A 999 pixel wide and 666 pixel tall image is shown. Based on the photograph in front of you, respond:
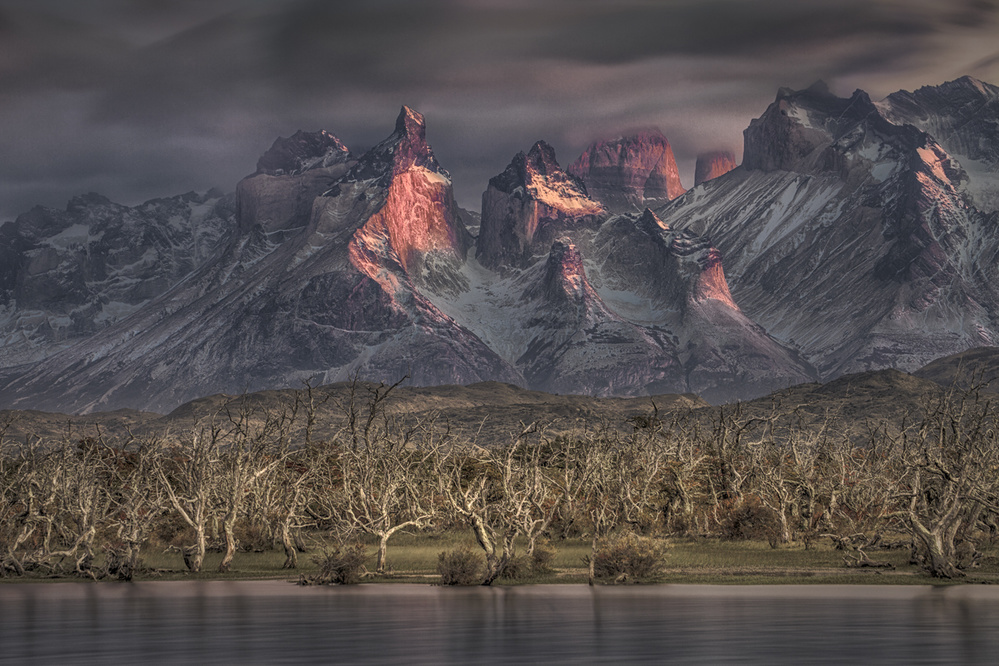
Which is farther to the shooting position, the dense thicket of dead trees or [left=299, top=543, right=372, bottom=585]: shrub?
the dense thicket of dead trees

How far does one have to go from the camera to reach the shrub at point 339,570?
55188mm

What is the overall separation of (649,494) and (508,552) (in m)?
35.2

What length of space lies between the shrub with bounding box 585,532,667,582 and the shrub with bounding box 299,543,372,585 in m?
10.5

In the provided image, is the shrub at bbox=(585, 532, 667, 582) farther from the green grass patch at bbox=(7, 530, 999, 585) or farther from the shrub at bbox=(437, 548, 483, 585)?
the shrub at bbox=(437, 548, 483, 585)

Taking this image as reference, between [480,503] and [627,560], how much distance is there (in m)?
9.46

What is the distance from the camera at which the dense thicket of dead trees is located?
5556 cm

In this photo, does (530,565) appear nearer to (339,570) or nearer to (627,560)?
(627,560)

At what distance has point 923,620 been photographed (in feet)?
131

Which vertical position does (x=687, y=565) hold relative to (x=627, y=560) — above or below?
below

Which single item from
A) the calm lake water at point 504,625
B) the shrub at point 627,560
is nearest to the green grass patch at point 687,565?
the shrub at point 627,560

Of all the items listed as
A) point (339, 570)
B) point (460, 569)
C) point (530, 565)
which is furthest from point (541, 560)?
point (339, 570)

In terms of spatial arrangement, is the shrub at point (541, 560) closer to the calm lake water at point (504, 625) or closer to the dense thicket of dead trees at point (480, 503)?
the dense thicket of dead trees at point (480, 503)

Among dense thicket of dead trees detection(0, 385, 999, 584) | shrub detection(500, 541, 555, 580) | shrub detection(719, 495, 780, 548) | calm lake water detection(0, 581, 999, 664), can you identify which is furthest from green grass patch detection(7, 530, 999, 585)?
calm lake water detection(0, 581, 999, 664)

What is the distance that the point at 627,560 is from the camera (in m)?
55.7
